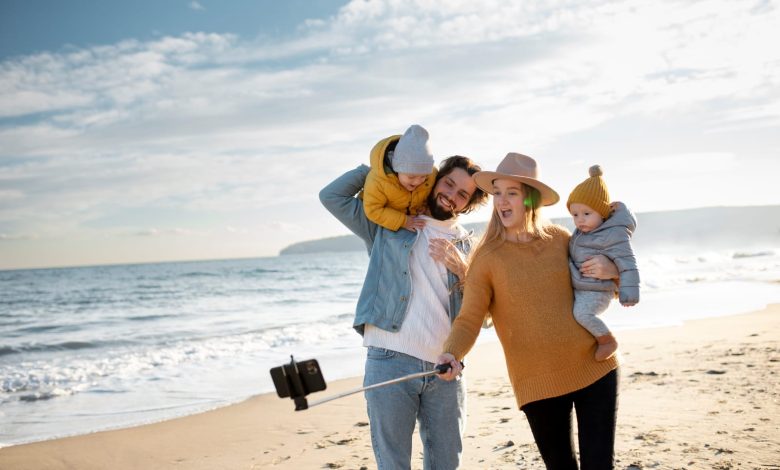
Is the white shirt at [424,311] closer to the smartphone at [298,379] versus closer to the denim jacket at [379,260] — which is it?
the denim jacket at [379,260]

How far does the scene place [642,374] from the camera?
670cm

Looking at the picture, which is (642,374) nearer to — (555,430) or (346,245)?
(555,430)

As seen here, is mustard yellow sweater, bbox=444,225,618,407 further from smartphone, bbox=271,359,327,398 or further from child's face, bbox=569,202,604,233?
smartphone, bbox=271,359,327,398

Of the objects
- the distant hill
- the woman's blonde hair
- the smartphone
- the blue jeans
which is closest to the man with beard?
the blue jeans

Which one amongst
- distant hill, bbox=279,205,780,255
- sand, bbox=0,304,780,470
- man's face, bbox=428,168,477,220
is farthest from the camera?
distant hill, bbox=279,205,780,255

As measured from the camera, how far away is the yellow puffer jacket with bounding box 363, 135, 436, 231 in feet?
8.63

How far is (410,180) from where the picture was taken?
2.63 metres

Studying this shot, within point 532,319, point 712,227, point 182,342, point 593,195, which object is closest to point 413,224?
point 532,319

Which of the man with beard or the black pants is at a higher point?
the man with beard

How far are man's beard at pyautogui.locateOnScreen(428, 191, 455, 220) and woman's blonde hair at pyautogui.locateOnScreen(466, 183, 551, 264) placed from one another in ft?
0.62

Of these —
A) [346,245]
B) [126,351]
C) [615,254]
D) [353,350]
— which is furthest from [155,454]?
[346,245]

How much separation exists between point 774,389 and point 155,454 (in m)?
5.11

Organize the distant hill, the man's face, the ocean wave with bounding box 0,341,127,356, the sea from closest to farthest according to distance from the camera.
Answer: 1. the man's face
2. the sea
3. the ocean wave with bounding box 0,341,127,356
4. the distant hill

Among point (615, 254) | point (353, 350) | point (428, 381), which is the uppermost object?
point (615, 254)
